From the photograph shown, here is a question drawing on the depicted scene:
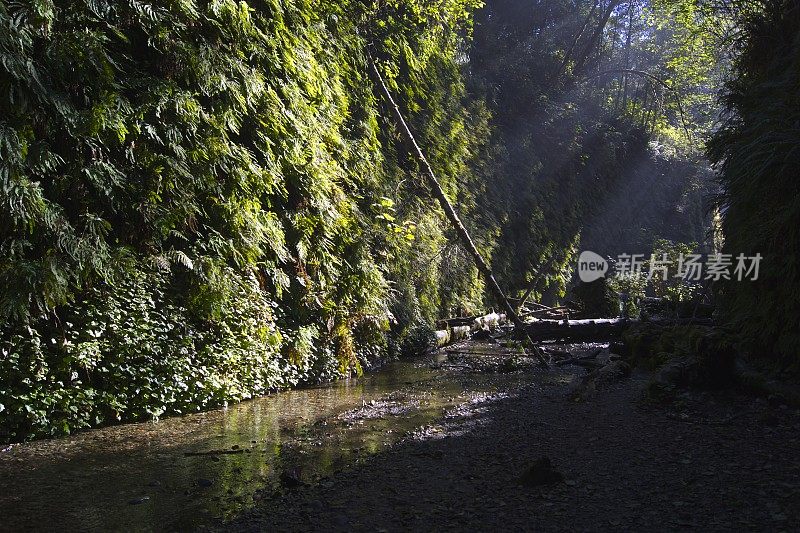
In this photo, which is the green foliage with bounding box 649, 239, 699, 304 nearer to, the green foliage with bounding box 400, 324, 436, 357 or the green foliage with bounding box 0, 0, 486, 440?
the green foliage with bounding box 400, 324, 436, 357

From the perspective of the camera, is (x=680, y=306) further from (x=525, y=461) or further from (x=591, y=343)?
(x=525, y=461)

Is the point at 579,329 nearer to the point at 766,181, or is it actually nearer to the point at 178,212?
the point at 766,181

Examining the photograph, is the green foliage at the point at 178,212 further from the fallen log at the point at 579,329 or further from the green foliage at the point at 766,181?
the green foliage at the point at 766,181

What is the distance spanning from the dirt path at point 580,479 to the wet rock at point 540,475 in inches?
1.9

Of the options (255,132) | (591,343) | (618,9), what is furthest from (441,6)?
(618,9)

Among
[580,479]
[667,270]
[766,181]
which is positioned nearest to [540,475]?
[580,479]

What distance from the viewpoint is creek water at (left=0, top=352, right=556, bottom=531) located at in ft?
11.8

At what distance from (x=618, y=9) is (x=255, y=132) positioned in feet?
85.7

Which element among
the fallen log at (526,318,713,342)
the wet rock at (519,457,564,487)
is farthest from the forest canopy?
the wet rock at (519,457,564,487)

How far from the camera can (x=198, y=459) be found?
4.65 m

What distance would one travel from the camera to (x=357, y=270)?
9.09 metres

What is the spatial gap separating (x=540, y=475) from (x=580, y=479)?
0.99ft

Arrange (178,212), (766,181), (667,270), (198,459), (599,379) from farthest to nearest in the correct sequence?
(667,270), (599,379), (766,181), (178,212), (198,459)

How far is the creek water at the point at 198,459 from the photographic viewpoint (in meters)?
3.59
